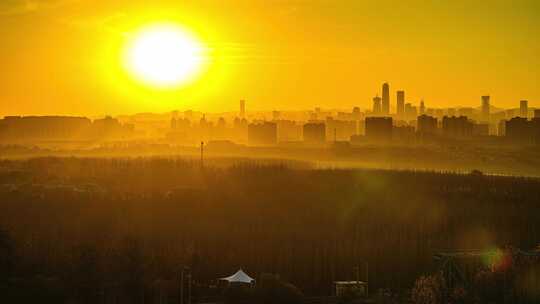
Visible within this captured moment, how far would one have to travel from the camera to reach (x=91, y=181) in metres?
44.1

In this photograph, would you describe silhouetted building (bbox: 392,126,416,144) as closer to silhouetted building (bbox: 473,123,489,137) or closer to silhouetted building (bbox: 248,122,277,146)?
silhouetted building (bbox: 473,123,489,137)

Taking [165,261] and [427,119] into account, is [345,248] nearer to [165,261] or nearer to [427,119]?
[165,261]

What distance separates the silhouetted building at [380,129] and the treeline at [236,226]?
100.0ft

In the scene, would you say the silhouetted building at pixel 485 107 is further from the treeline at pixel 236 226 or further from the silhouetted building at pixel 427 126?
the treeline at pixel 236 226

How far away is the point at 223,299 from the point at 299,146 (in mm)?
64086

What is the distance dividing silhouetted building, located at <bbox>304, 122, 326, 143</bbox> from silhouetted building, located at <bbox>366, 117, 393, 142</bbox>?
21.5ft

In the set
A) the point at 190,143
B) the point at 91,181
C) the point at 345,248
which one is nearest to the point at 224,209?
the point at 345,248

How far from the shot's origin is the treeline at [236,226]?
73.2 feet

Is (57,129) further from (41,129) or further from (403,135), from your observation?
(403,135)

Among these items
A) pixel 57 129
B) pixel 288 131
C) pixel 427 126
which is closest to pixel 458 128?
pixel 427 126

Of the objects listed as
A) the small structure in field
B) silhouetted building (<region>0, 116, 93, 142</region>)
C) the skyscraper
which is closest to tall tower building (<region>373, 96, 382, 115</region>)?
the skyscraper

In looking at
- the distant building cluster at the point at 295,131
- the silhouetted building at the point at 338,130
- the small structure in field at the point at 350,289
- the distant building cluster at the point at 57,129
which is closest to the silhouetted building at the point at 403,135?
the distant building cluster at the point at 295,131

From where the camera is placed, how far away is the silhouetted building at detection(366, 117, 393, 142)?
261 ft

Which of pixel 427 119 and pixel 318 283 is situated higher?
pixel 427 119
